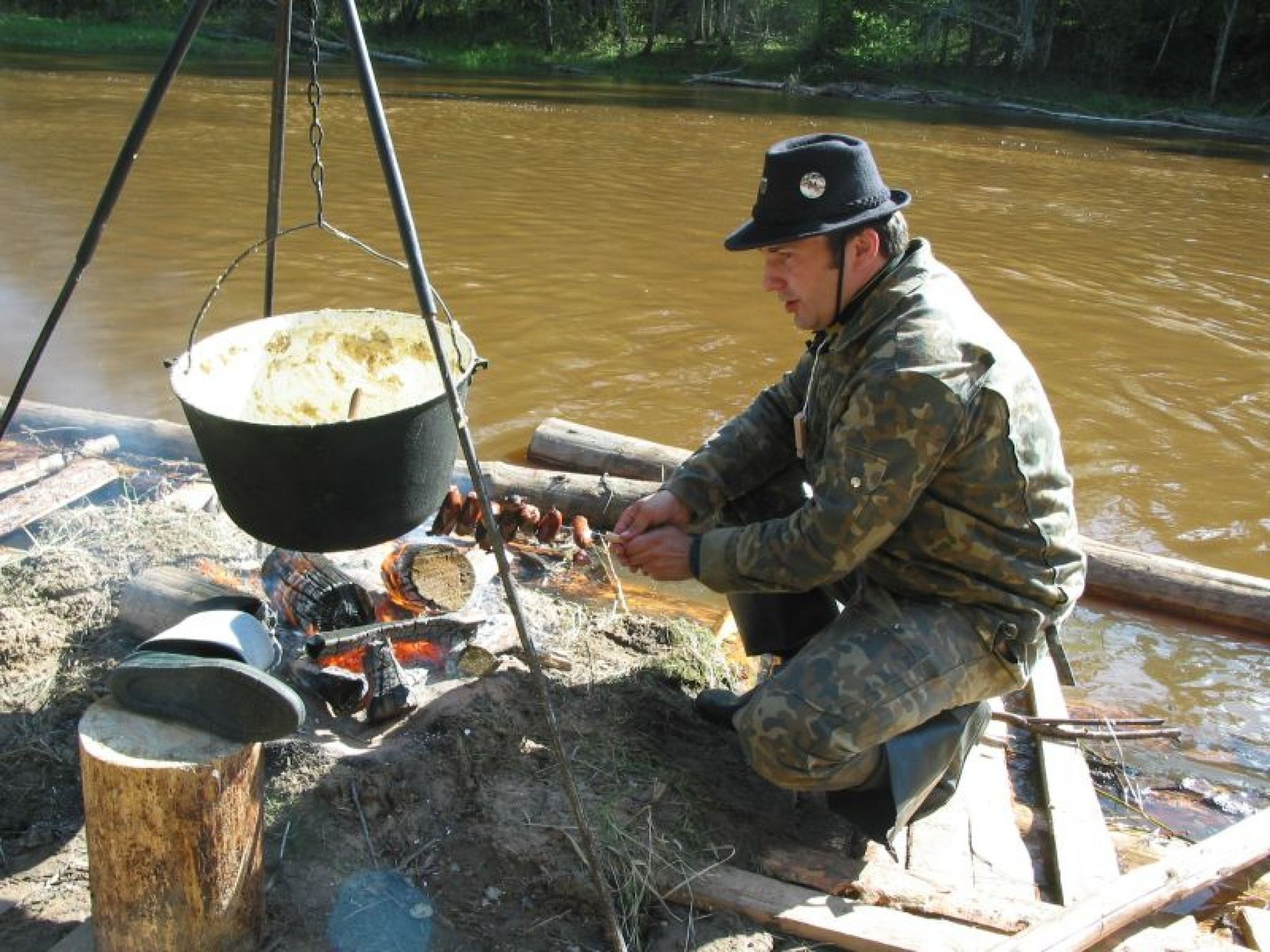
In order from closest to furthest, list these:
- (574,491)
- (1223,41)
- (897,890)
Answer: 1. (897,890)
2. (574,491)
3. (1223,41)

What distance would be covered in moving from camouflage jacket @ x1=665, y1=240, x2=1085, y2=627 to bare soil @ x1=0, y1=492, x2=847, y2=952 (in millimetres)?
720

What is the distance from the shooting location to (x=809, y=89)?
29.6 m

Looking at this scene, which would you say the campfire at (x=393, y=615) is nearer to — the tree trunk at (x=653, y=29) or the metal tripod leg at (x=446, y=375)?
the metal tripod leg at (x=446, y=375)

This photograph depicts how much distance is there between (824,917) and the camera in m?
2.90

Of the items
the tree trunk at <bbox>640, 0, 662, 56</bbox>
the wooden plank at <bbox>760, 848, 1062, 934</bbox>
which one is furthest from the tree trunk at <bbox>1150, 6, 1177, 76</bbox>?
the wooden plank at <bbox>760, 848, 1062, 934</bbox>

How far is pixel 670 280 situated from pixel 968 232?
4626mm

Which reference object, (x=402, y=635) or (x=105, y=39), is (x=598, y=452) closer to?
(x=402, y=635)

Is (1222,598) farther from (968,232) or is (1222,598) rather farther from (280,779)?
(968,232)

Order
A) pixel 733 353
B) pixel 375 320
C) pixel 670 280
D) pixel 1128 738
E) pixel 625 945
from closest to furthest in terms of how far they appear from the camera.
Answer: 1. pixel 625 945
2. pixel 375 320
3. pixel 1128 738
4. pixel 733 353
5. pixel 670 280

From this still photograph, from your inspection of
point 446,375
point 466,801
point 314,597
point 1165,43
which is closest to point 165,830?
point 466,801

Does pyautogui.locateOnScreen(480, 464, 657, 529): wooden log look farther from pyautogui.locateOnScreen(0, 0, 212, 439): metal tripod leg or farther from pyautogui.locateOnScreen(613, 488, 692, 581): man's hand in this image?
pyautogui.locateOnScreen(0, 0, 212, 439): metal tripod leg

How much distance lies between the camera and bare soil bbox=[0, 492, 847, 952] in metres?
2.83

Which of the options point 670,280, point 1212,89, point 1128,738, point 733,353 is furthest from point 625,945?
point 1212,89

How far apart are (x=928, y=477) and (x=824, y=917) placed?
1.25m
